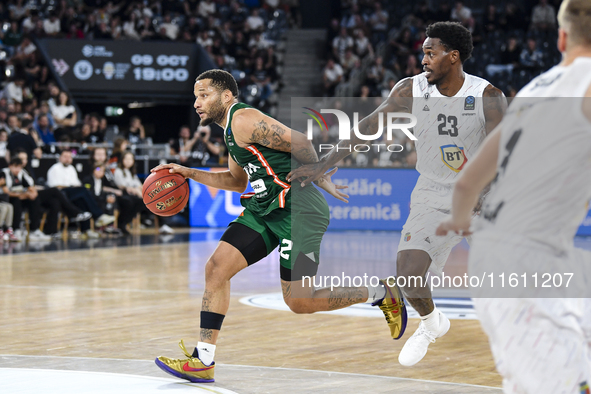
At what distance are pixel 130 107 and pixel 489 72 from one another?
11976 millimetres

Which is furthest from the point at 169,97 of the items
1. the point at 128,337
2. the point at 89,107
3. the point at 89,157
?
the point at 128,337

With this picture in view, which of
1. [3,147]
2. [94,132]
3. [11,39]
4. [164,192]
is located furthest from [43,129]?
[164,192]

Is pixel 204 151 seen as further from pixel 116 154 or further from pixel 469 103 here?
pixel 469 103

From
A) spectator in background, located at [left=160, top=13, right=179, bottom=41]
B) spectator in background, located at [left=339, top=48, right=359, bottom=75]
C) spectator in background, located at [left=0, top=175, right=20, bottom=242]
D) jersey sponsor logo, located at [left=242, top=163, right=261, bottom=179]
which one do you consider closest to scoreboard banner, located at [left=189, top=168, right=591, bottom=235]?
spectator in background, located at [left=0, top=175, right=20, bottom=242]

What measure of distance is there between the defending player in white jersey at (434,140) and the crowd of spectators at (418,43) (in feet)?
38.6

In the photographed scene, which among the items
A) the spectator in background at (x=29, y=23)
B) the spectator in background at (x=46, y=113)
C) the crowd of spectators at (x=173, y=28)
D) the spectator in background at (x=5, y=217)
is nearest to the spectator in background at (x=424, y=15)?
the crowd of spectators at (x=173, y=28)

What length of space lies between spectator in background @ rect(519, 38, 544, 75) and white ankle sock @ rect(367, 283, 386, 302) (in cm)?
1435

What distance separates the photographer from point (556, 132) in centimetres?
224

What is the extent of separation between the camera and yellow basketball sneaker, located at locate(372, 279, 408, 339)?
15.7 ft

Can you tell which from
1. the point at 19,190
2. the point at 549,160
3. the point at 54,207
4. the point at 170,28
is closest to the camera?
the point at 549,160

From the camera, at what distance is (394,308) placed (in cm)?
481

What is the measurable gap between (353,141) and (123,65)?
1645 cm

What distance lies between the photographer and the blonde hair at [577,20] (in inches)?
89.3

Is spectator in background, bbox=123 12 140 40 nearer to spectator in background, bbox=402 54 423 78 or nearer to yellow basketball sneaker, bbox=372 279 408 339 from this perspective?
spectator in background, bbox=402 54 423 78
